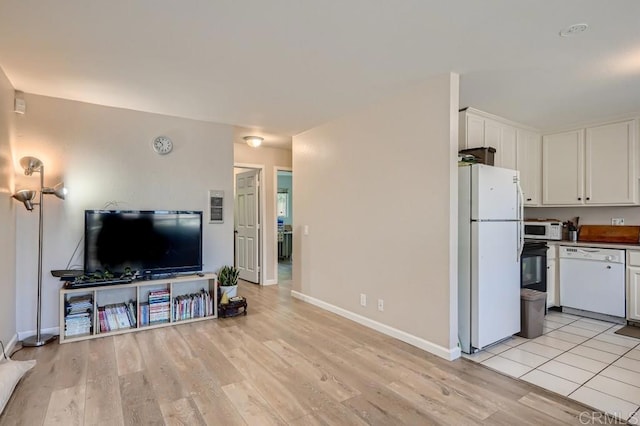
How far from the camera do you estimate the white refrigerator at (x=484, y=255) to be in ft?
9.68

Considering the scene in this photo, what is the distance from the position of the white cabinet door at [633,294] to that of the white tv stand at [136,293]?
185 inches

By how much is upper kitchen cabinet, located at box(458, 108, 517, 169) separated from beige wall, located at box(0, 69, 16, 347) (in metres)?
4.32

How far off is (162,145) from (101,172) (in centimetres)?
71

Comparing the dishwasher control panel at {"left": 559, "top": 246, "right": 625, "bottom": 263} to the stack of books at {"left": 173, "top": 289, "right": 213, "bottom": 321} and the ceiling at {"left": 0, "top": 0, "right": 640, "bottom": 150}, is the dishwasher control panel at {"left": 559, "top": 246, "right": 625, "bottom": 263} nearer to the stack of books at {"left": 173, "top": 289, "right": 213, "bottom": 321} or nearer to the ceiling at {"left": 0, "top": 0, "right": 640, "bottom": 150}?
the ceiling at {"left": 0, "top": 0, "right": 640, "bottom": 150}

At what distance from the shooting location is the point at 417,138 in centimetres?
315

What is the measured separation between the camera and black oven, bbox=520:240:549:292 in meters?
3.86

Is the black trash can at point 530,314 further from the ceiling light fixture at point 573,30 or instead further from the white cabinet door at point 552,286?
the ceiling light fixture at point 573,30

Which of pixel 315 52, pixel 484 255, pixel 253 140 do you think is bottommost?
pixel 484 255

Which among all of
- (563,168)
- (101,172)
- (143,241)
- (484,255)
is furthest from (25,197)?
(563,168)

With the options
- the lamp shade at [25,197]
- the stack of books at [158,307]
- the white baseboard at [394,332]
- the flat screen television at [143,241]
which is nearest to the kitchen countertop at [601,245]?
the white baseboard at [394,332]

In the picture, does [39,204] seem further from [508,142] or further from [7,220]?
[508,142]

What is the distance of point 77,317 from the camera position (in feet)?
10.9

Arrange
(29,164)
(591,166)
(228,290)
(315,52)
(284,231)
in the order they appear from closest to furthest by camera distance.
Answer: (315,52) < (29,164) < (228,290) < (591,166) < (284,231)

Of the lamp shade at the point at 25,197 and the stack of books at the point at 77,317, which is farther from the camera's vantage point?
the stack of books at the point at 77,317
